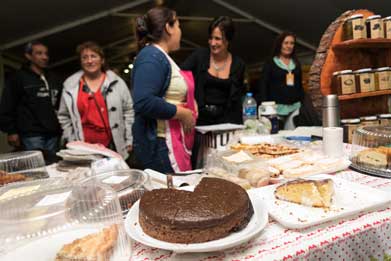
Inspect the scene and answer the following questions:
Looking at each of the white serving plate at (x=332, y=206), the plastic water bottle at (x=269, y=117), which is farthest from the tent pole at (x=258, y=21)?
the white serving plate at (x=332, y=206)

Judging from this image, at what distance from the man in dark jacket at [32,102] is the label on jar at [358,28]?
6.40 ft

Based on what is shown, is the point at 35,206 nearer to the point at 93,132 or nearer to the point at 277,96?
the point at 93,132

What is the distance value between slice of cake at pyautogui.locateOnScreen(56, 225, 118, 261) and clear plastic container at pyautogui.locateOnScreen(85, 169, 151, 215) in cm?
19

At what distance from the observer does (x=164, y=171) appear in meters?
1.42

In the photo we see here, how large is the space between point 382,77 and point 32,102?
2225mm

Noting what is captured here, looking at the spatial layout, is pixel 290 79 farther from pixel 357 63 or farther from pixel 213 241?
pixel 213 241

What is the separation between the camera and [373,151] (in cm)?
102

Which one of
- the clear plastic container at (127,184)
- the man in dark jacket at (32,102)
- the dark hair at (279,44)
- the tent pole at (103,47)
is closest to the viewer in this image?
the clear plastic container at (127,184)

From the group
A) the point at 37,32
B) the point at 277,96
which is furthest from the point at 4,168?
the point at 37,32

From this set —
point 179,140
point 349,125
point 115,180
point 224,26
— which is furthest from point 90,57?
point 349,125

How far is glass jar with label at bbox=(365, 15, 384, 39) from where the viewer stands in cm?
150

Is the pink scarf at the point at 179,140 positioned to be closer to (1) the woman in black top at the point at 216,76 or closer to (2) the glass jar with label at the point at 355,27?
(1) the woman in black top at the point at 216,76

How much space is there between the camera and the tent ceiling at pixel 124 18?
12.5 feet

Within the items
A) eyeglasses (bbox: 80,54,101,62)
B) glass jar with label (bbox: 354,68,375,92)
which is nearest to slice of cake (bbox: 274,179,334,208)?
glass jar with label (bbox: 354,68,375,92)
